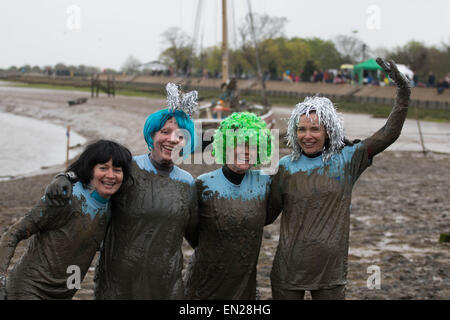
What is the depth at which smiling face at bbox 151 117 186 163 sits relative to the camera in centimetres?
345

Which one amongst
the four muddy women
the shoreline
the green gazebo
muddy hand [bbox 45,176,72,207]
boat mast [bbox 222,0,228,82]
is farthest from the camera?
the green gazebo

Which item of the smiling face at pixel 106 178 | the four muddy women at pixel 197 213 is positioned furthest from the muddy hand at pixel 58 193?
the smiling face at pixel 106 178

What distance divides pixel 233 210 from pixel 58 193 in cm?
105

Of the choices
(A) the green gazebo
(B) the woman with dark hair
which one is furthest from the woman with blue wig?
(A) the green gazebo

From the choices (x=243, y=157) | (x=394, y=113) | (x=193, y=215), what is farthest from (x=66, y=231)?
(x=394, y=113)

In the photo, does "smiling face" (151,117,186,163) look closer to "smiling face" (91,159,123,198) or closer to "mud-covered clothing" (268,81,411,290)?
"smiling face" (91,159,123,198)

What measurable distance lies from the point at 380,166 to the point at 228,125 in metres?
13.1

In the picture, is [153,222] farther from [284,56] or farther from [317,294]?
[284,56]

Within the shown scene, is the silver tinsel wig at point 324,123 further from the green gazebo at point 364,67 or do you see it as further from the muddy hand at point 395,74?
the green gazebo at point 364,67

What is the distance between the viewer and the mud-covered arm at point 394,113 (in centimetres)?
362

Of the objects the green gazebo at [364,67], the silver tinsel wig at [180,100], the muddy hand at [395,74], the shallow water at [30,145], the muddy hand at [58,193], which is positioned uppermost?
the green gazebo at [364,67]

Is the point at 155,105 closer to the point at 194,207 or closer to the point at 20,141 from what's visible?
the point at 20,141

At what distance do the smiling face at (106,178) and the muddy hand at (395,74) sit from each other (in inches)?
70.3

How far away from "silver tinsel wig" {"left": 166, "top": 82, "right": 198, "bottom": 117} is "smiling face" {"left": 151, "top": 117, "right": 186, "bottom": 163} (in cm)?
9
